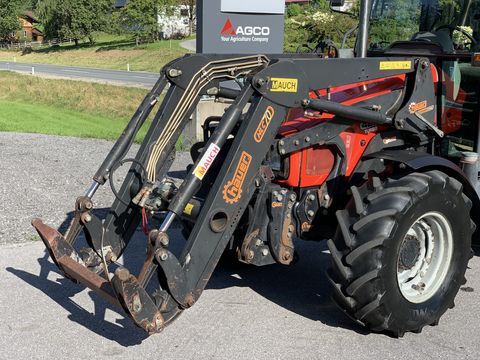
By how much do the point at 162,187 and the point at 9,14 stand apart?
8430 centimetres

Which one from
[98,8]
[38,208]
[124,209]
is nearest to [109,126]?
[38,208]

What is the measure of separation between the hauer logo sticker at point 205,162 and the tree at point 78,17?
66407 mm

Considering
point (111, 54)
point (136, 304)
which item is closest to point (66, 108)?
point (136, 304)

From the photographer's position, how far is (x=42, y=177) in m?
9.05

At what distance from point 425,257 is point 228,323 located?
5.25 ft

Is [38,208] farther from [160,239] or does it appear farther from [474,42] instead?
[474,42]

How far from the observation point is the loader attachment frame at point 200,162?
12.7ft

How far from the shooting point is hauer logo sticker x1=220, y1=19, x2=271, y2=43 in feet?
40.2

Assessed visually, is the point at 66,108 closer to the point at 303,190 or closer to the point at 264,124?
the point at 303,190

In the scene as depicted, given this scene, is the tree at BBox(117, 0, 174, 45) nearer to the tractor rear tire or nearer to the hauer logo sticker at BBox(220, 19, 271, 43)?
the hauer logo sticker at BBox(220, 19, 271, 43)

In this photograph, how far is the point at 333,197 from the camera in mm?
4938

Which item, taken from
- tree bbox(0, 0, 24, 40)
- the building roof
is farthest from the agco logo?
the building roof

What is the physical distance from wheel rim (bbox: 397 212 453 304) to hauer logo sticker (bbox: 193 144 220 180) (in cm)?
158

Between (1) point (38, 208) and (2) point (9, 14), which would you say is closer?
(1) point (38, 208)
